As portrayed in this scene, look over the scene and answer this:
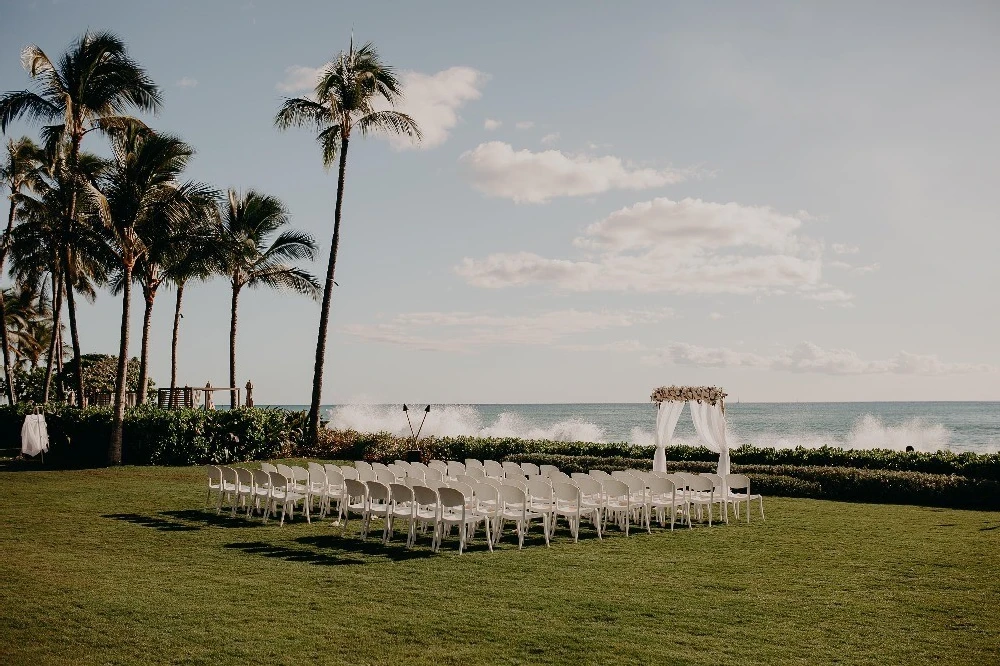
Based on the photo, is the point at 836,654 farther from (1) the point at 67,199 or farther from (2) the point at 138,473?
(1) the point at 67,199

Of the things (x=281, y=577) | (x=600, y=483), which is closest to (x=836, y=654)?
(x=281, y=577)

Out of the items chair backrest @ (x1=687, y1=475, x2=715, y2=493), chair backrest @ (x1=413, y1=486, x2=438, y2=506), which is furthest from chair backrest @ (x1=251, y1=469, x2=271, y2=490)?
chair backrest @ (x1=687, y1=475, x2=715, y2=493)

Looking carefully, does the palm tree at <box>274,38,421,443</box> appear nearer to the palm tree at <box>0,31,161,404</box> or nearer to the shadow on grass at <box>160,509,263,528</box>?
the palm tree at <box>0,31,161,404</box>

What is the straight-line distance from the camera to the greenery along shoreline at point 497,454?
1593cm

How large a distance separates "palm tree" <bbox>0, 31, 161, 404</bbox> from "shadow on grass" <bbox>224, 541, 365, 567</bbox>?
51.4 feet

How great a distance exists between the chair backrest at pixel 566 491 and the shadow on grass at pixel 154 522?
5.12 m

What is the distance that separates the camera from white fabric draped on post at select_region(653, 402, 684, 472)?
51.0 ft

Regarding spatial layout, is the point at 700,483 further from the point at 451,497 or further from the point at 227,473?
the point at 227,473

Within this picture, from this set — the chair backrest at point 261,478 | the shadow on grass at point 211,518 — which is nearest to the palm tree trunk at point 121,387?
the shadow on grass at point 211,518

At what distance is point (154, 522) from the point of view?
11930 millimetres

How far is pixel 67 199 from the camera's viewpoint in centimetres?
2422

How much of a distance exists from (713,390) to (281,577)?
9330 millimetres

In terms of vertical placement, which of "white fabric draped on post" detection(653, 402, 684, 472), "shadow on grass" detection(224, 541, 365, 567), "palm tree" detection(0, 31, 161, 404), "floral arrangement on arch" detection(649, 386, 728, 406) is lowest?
"shadow on grass" detection(224, 541, 365, 567)

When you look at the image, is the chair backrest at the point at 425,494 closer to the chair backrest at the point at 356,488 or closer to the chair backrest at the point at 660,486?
the chair backrest at the point at 356,488
